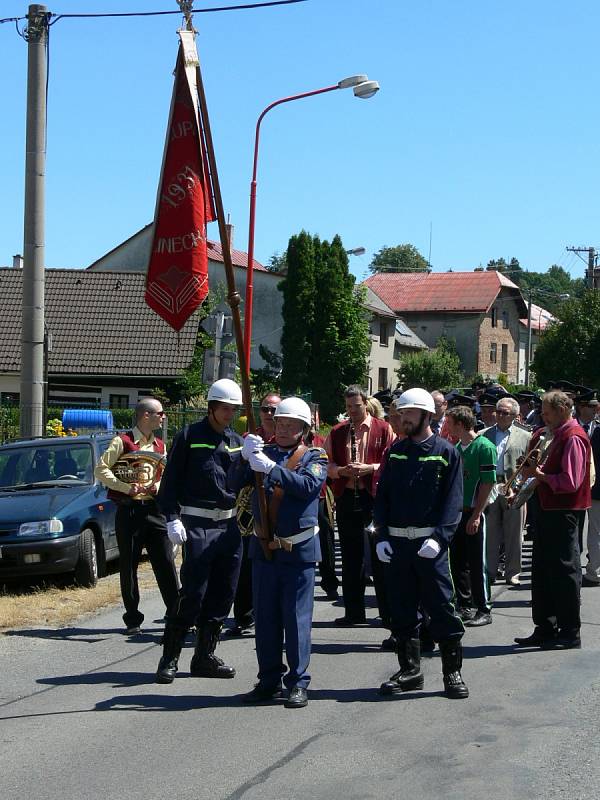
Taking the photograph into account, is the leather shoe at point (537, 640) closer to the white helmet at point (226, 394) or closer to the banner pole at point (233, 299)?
the banner pole at point (233, 299)

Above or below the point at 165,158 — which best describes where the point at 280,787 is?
below

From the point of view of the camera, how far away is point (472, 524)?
920 cm

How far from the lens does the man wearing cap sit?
39.5 feet

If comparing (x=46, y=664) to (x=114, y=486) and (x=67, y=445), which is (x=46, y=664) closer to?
(x=114, y=486)

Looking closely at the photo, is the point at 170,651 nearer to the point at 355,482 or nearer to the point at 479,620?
the point at 355,482

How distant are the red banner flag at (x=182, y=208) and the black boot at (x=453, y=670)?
3.02 meters

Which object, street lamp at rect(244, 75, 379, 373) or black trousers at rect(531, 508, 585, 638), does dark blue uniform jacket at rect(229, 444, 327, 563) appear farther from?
street lamp at rect(244, 75, 379, 373)

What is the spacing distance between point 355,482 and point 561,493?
1.70 meters

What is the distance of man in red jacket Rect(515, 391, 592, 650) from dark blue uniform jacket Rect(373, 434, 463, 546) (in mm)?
1786

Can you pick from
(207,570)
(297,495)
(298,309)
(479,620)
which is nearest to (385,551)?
(297,495)

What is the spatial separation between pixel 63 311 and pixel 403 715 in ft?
126

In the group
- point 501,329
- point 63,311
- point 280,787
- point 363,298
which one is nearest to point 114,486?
point 280,787

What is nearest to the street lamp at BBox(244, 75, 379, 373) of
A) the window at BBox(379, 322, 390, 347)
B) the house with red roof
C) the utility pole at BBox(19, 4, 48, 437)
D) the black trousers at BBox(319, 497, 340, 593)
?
the utility pole at BBox(19, 4, 48, 437)

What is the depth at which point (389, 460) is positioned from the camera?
295 inches
